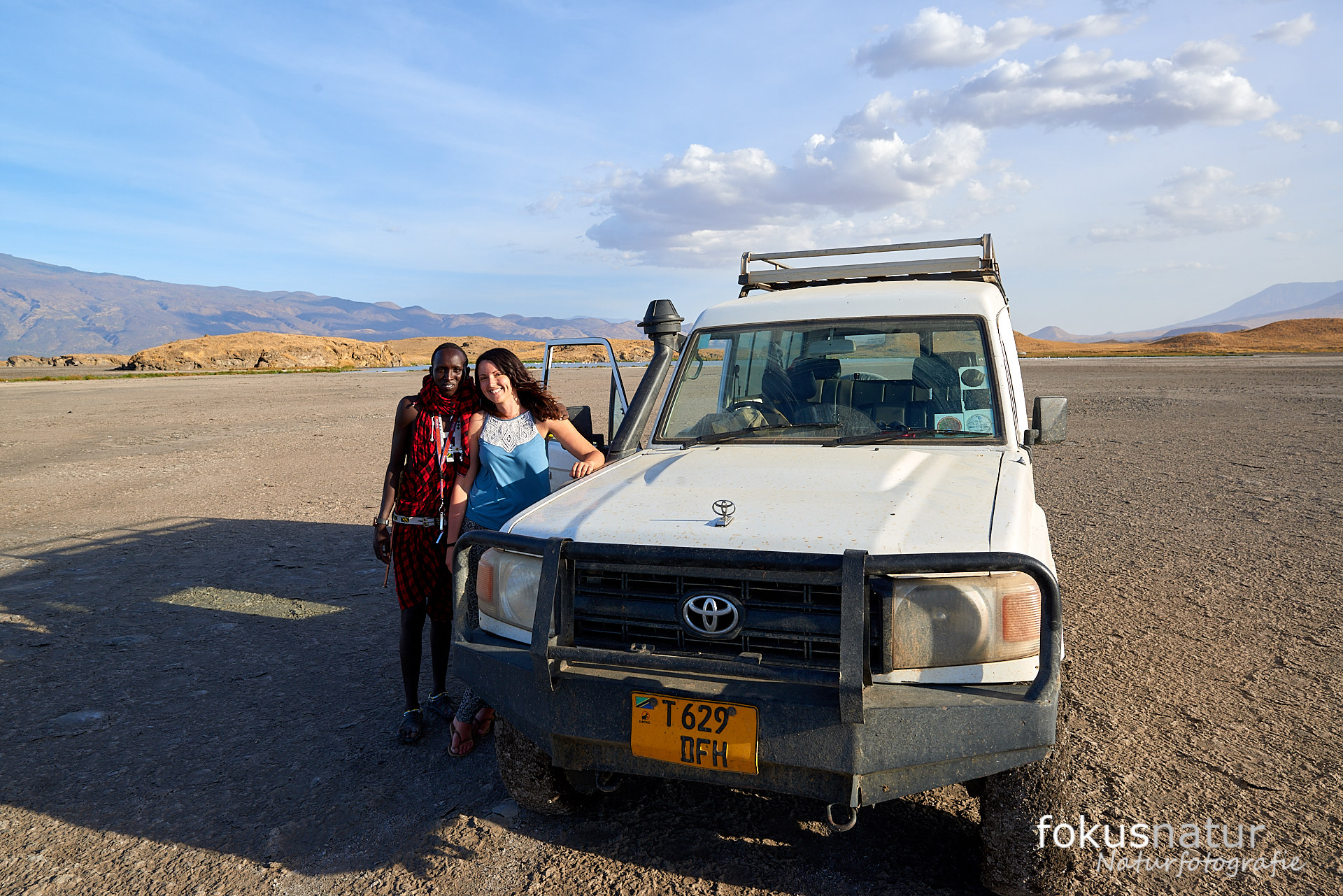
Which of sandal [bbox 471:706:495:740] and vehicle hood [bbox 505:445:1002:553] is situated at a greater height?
vehicle hood [bbox 505:445:1002:553]

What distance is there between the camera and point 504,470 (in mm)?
3861

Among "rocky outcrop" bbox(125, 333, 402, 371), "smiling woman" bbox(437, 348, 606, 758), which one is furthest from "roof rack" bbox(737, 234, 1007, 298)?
"rocky outcrop" bbox(125, 333, 402, 371)

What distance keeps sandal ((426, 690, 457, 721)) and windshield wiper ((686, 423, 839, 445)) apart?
6.07 feet

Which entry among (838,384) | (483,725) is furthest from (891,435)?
(483,725)

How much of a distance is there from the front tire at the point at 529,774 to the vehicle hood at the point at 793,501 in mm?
809

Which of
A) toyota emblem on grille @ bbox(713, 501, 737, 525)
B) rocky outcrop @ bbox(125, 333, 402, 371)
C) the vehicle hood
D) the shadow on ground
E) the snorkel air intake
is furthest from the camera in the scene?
rocky outcrop @ bbox(125, 333, 402, 371)

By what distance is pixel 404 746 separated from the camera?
3.81 m

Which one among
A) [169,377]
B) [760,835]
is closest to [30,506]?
[760,835]

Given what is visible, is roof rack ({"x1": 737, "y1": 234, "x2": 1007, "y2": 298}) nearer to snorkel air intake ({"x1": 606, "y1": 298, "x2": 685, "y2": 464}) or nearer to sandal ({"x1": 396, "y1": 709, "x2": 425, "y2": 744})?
snorkel air intake ({"x1": 606, "y1": 298, "x2": 685, "y2": 464})

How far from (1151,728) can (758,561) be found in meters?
2.55

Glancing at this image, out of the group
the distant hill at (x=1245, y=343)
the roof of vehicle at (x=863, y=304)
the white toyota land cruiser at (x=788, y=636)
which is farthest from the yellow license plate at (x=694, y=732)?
the distant hill at (x=1245, y=343)

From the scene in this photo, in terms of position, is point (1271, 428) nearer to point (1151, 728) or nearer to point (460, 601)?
point (1151, 728)

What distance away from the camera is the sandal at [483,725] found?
3904mm

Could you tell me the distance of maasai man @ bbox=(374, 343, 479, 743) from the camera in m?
3.89
